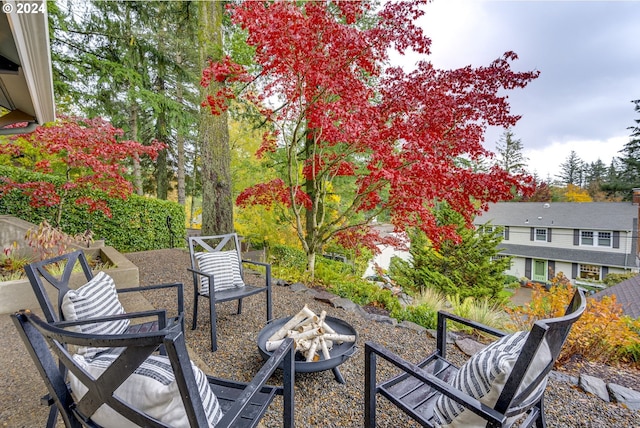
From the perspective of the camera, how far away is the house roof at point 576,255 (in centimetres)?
1323

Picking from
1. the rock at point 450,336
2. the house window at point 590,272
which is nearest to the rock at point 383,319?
the rock at point 450,336

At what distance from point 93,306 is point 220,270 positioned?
4.86ft

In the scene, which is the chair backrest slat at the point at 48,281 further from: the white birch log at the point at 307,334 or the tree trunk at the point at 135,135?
the tree trunk at the point at 135,135

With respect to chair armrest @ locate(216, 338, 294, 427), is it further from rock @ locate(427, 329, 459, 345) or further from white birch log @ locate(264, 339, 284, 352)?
rock @ locate(427, 329, 459, 345)

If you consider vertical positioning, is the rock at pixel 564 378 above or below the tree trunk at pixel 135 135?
below

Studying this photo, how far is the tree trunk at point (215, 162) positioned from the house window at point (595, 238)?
56.3ft

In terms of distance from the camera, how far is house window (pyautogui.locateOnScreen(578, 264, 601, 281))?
14.2m

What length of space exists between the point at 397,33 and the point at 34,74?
12.4 feet

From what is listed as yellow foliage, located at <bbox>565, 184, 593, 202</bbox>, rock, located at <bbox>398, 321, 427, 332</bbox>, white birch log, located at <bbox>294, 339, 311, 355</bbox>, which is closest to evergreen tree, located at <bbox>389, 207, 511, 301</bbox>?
rock, located at <bbox>398, 321, 427, 332</bbox>

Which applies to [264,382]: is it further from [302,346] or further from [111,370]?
[302,346]

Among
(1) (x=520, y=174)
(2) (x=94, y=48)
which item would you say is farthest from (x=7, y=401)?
(2) (x=94, y=48)

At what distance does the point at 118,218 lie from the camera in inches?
276

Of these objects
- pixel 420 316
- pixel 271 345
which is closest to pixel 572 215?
pixel 420 316

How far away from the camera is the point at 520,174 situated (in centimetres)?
388
